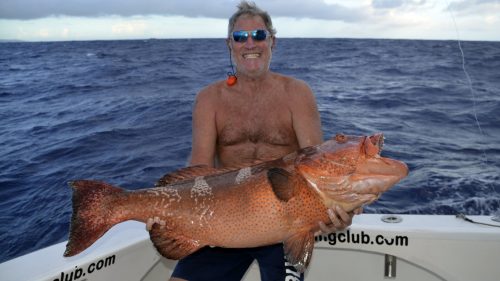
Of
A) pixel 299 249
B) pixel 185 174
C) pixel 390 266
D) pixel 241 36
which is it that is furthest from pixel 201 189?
pixel 390 266

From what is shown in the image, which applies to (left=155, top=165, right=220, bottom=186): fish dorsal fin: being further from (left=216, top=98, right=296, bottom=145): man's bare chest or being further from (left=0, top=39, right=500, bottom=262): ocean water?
(left=0, top=39, right=500, bottom=262): ocean water

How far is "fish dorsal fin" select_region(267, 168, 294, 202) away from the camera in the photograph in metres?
2.44

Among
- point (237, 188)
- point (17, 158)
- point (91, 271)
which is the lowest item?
point (17, 158)

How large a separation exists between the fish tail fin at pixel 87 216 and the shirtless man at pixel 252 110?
105 centimetres

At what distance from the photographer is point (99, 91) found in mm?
17188

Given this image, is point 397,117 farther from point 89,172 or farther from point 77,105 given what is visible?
point 77,105

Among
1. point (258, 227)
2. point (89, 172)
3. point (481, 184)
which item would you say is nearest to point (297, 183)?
point (258, 227)

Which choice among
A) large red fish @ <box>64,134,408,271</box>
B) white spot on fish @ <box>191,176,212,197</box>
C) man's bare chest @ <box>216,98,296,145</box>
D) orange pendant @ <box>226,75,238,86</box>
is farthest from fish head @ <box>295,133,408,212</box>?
orange pendant @ <box>226,75,238,86</box>

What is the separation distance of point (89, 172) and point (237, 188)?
6045 millimetres

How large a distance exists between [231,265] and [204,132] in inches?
45.0

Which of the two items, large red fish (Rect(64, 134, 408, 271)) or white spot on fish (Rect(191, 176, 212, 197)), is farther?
white spot on fish (Rect(191, 176, 212, 197))

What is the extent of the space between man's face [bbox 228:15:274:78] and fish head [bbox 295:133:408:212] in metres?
1.35

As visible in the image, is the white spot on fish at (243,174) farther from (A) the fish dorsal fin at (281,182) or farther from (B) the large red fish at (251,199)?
(A) the fish dorsal fin at (281,182)

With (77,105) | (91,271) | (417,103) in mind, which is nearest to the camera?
(91,271)
